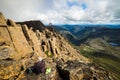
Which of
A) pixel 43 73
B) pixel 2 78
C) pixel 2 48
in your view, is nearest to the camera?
pixel 2 78

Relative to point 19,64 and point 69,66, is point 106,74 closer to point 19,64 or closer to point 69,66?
point 69,66

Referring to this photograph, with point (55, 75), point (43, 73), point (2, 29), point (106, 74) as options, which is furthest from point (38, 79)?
point (2, 29)

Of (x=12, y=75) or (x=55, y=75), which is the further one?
(x=55, y=75)

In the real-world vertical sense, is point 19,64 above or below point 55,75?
above

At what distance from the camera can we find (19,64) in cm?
3984

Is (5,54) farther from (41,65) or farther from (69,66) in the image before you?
(69,66)

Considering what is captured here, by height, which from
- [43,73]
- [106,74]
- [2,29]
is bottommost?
[106,74]

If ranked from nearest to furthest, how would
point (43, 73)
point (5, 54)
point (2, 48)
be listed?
point (43, 73)
point (5, 54)
point (2, 48)

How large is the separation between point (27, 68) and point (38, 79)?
477cm

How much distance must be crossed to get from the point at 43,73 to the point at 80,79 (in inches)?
358

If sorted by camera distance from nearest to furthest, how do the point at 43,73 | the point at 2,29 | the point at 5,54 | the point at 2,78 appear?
the point at 2,78 < the point at 43,73 < the point at 5,54 < the point at 2,29

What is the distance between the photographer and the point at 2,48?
51.2 m

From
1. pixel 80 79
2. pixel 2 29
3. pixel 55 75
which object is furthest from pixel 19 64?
pixel 2 29

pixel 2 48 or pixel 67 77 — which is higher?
pixel 2 48
